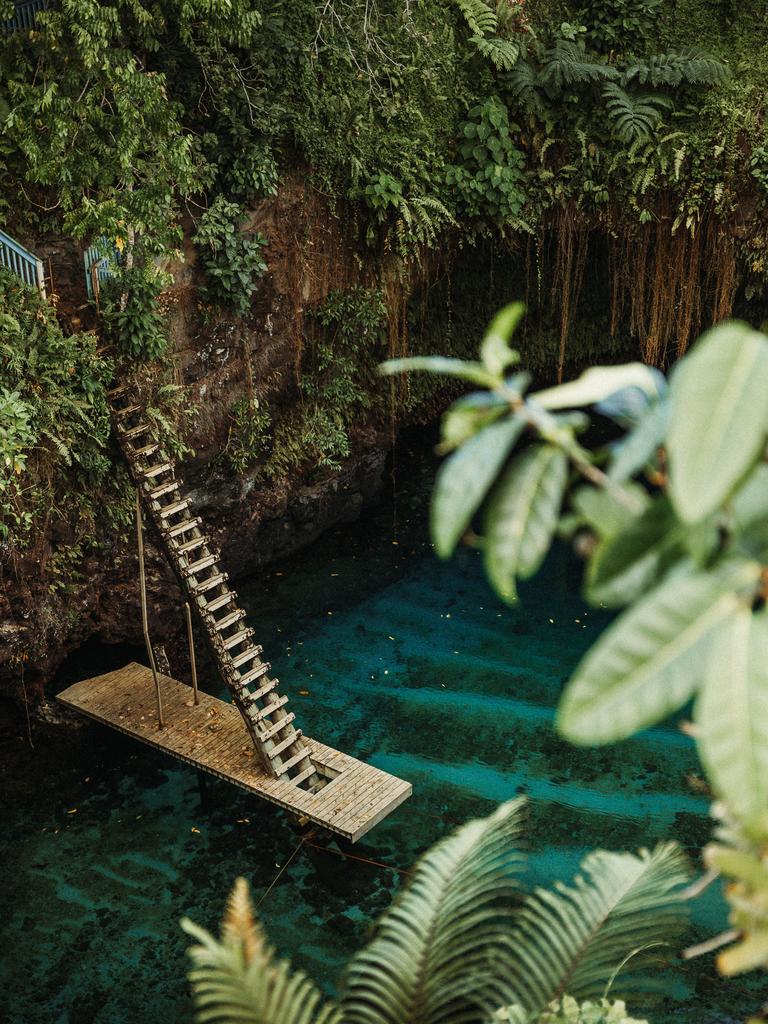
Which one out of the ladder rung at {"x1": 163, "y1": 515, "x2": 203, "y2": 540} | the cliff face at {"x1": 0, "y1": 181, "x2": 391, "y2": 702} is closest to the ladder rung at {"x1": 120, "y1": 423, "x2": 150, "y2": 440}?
the ladder rung at {"x1": 163, "y1": 515, "x2": 203, "y2": 540}

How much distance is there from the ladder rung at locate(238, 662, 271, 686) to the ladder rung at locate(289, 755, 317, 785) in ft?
2.59

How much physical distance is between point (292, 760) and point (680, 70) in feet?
27.5

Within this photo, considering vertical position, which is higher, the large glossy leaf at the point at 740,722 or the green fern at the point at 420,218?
the green fern at the point at 420,218

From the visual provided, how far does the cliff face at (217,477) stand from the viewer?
28.8 ft

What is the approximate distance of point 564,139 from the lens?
37.0ft

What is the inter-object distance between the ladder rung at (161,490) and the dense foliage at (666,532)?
6796 millimetres

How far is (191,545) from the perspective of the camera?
7.98 m

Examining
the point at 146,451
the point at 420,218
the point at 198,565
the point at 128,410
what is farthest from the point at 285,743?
the point at 420,218

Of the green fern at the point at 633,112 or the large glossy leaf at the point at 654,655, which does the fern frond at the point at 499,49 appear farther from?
the large glossy leaf at the point at 654,655

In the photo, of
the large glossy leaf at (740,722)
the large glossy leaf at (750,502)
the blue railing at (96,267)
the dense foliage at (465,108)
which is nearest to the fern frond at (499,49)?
the dense foliage at (465,108)

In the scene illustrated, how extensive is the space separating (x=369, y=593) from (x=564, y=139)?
5560mm

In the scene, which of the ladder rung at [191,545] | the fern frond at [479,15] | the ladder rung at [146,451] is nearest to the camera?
the ladder rung at [191,545]

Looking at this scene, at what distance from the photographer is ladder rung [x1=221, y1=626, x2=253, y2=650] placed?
7785 millimetres

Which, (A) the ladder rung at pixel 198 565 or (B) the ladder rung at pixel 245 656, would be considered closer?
(B) the ladder rung at pixel 245 656
